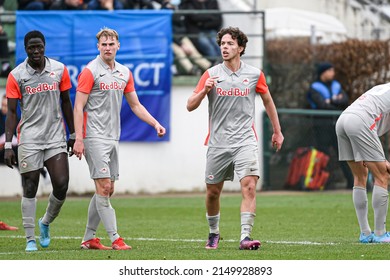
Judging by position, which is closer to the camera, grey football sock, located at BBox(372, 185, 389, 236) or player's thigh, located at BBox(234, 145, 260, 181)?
player's thigh, located at BBox(234, 145, 260, 181)

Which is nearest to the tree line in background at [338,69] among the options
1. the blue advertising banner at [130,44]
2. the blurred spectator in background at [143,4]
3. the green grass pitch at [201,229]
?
the blue advertising banner at [130,44]

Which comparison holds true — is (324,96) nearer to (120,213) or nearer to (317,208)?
(317,208)

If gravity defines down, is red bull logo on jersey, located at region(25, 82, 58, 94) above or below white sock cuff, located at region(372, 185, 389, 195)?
above

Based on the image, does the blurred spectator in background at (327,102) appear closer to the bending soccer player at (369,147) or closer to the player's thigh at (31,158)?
the bending soccer player at (369,147)

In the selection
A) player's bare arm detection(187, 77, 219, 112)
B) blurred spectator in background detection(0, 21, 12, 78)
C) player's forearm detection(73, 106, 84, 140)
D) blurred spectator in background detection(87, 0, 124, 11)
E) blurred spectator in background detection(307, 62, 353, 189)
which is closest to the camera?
player's bare arm detection(187, 77, 219, 112)

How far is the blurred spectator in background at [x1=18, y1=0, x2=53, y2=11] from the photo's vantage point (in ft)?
78.4

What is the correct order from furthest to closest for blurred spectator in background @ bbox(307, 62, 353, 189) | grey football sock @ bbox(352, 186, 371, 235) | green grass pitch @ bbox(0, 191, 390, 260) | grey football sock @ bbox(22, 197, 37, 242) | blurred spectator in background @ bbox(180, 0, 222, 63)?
blurred spectator in background @ bbox(180, 0, 222, 63) < blurred spectator in background @ bbox(307, 62, 353, 189) < grey football sock @ bbox(352, 186, 371, 235) < grey football sock @ bbox(22, 197, 37, 242) < green grass pitch @ bbox(0, 191, 390, 260)

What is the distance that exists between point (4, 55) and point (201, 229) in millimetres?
8889

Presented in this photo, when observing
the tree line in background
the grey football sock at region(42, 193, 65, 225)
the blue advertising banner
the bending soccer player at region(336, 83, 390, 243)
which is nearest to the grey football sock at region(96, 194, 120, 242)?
the grey football sock at region(42, 193, 65, 225)

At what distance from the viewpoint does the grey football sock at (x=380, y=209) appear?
13352 millimetres

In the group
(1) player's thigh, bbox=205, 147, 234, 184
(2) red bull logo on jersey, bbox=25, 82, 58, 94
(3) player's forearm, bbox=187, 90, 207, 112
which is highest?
(2) red bull logo on jersey, bbox=25, 82, 58, 94

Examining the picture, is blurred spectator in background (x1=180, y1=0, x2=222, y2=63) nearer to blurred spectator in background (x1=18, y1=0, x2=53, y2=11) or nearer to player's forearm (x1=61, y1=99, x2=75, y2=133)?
blurred spectator in background (x1=18, y1=0, x2=53, y2=11)

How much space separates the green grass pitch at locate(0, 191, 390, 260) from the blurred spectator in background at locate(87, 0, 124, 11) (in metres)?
4.24

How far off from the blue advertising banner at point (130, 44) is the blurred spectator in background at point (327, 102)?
3098 mm
